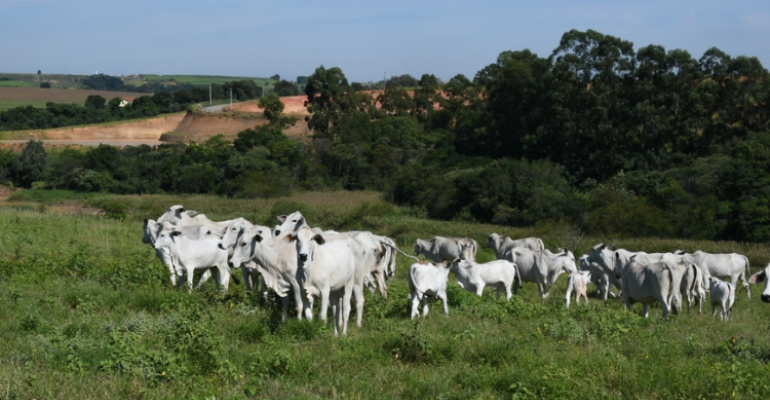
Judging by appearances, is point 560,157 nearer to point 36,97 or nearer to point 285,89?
point 285,89

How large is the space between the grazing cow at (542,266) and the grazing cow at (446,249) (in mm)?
3440

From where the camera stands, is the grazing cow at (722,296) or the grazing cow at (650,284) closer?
the grazing cow at (650,284)

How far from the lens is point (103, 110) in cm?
9738

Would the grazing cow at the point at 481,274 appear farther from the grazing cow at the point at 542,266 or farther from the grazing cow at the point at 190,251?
the grazing cow at the point at 190,251

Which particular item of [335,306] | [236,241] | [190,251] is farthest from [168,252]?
[335,306]

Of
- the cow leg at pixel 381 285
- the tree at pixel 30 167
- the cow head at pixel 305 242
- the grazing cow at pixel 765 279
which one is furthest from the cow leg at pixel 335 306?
the tree at pixel 30 167

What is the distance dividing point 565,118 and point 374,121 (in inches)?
1071

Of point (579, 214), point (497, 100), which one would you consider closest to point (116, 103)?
point (497, 100)

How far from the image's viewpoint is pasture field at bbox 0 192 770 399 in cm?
840

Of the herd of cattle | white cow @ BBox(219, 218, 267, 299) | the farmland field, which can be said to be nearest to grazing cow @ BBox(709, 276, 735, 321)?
the herd of cattle

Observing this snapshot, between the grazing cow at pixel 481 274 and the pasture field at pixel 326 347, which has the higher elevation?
the pasture field at pixel 326 347

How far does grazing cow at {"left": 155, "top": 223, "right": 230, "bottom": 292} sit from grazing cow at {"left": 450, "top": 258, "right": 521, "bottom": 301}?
4526mm

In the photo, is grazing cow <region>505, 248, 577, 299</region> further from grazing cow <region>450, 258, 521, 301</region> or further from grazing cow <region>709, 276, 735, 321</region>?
grazing cow <region>709, 276, 735, 321</region>

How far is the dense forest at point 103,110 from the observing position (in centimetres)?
8931
